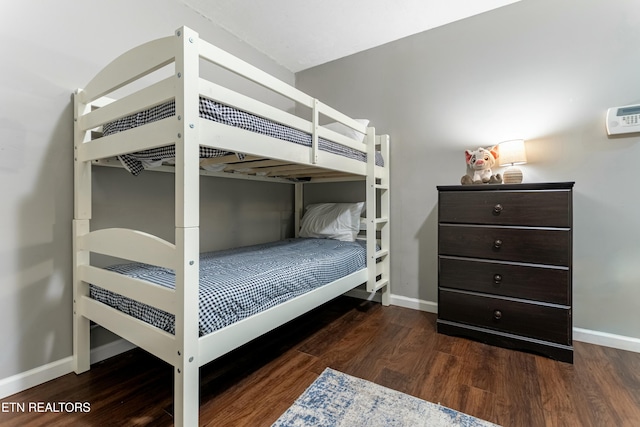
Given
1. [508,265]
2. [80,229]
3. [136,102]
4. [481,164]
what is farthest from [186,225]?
[481,164]

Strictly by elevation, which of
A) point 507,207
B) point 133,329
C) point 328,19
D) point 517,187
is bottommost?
point 133,329

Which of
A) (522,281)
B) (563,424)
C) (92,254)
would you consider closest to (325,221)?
(522,281)

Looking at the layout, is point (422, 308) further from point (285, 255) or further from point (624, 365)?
point (285, 255)

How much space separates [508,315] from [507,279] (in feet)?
0.69

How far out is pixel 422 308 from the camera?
235 centimetres

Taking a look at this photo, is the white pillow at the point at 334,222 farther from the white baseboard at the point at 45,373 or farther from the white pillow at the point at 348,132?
the white baseboard at the point at 45,373

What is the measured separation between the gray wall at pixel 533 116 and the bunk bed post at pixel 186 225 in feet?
6.01

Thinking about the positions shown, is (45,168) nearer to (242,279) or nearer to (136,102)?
(136,102)

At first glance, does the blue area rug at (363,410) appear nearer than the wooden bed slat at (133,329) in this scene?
No

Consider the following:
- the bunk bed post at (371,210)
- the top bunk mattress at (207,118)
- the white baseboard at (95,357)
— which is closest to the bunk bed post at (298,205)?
Result: the bunk bed post at (371,210)

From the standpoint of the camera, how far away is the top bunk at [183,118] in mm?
965

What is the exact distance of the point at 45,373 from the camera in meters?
1.36

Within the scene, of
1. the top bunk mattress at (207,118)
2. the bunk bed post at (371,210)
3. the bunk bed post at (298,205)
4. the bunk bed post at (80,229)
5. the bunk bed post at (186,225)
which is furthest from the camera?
the bunk bed post at (298,205)

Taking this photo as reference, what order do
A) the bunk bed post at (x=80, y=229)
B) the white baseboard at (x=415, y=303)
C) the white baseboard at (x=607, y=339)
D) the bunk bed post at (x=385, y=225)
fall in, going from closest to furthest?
the bunk bed post at (x=80, y=229), the white baseboard at (x=607, y=339), the white baseboard at (x=415, y=303), the bunk bed post at (x=385, y=225)
